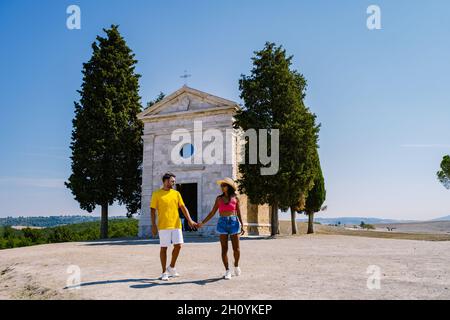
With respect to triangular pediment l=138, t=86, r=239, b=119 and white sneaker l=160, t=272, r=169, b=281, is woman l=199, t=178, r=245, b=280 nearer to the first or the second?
white sneaker l=160, t=272, r=169, b=281

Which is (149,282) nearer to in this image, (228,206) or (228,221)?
(228,221)

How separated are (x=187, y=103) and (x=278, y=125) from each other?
21.7 feet

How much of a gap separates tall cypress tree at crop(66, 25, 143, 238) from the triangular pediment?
178 cm

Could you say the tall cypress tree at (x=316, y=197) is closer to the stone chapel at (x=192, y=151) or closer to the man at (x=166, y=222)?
the stone chapel at (x=192, y=151)

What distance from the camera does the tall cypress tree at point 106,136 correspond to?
22500mm

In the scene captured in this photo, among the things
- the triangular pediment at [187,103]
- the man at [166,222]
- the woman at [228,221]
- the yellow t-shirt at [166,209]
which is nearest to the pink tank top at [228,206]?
the woman at [228,221]

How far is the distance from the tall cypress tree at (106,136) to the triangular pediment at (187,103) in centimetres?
178

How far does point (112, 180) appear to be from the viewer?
74.4ft

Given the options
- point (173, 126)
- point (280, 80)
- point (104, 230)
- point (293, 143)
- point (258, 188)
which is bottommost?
point (104, 230)

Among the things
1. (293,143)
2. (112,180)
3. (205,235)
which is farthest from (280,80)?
(112,180)

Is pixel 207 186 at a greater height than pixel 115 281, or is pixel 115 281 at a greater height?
pixel 207 186

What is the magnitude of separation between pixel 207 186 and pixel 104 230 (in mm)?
7791
